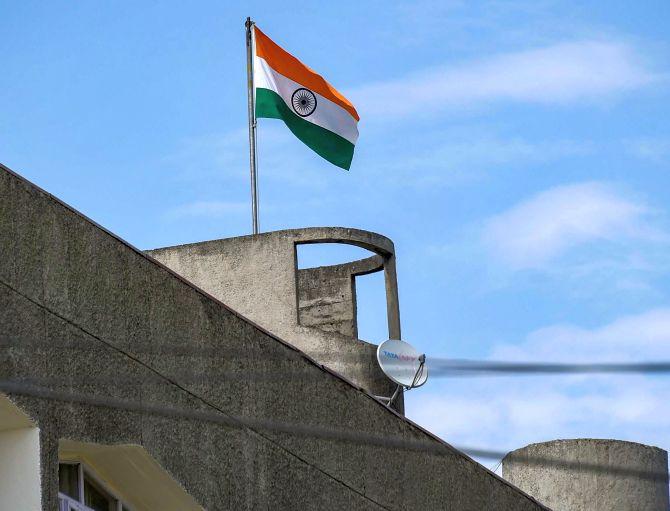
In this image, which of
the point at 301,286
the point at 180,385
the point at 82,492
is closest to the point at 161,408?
the point at 180,385

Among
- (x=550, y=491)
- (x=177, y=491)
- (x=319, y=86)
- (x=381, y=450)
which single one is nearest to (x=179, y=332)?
(x=177, y=491)

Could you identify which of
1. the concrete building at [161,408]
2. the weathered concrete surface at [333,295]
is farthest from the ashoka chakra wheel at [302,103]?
the concrete building at [161,408]

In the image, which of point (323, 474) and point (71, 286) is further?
point (323, 474)

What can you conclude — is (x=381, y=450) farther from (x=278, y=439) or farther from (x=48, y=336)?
(x=48, y=336)

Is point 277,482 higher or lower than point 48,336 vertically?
lower

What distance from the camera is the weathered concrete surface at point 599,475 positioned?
19094 mm

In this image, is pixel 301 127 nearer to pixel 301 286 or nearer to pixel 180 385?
pixel 301 286

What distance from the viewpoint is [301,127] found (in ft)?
74.1

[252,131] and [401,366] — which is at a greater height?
[252,131]

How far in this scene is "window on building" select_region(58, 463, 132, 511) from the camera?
43.3 feet

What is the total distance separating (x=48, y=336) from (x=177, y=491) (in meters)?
1.90

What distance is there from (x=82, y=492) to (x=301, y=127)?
9810 millimetres

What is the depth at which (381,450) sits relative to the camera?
52.6 feet

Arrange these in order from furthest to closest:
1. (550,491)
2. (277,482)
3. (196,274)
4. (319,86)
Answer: (319,86) → (196,274) → (550,491) → (277,482)
